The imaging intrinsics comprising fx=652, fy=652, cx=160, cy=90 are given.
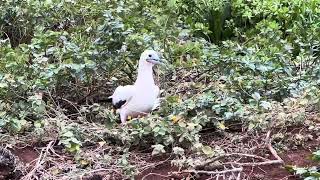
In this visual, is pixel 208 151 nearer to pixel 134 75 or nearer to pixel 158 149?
pixel 158 149

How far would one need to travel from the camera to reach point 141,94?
5.27 meters

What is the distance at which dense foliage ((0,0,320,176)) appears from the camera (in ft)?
14.6

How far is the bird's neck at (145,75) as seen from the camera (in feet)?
17.3

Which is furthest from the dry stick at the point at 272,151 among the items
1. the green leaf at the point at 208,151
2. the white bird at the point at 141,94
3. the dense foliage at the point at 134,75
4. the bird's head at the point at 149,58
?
the bird's head at the point at 149,58

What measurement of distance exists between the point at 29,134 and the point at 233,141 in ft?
4.71

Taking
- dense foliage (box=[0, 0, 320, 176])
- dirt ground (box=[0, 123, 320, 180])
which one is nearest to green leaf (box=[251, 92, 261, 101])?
dense foliage (box=[0, 0, 320, 176])

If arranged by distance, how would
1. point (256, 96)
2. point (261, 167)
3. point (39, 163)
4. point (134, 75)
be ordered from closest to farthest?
1. point (261, 167)
2. point (39, 163)
3. point (256, 96)
4. point (134, 75)

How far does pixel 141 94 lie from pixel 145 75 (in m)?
0.16

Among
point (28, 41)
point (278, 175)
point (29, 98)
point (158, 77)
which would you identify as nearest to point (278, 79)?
point (158, 77)

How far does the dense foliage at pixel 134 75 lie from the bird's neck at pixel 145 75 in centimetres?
20

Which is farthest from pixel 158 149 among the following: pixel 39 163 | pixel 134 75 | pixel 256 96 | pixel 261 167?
pixel 134 75

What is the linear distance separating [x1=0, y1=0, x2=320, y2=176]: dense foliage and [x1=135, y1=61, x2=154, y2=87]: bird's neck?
8.1 inches

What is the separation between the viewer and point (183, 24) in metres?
7.99

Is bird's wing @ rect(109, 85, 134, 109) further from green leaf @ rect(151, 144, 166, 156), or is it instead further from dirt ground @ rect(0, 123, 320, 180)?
→ green leaf @ rect(151, 144, 166, 156)
